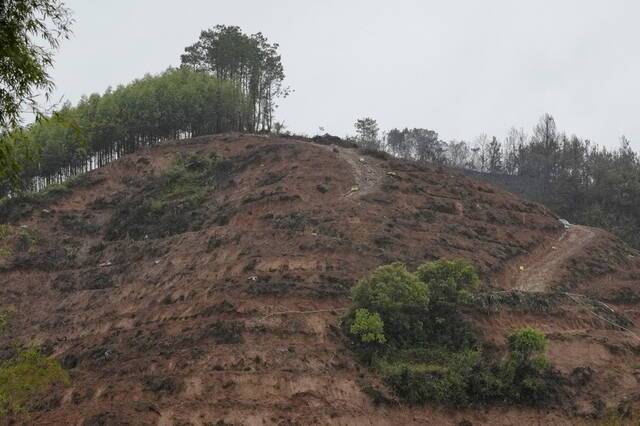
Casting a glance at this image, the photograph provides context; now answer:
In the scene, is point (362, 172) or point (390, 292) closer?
point (390, 292)

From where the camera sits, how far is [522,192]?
2416 inches

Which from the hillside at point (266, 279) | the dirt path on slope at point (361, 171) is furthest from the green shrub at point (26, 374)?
the dirt path on slope at point (361, 171)

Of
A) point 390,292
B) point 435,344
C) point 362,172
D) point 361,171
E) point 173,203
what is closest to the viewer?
point 390,292

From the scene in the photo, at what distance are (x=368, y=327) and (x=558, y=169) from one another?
45794mm

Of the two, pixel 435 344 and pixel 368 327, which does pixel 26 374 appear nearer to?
pixel 368 327

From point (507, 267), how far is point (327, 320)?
11460 millimetres

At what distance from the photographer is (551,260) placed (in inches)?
1364

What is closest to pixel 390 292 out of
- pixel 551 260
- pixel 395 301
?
pixel 395 301

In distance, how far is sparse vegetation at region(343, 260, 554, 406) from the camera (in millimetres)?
22625

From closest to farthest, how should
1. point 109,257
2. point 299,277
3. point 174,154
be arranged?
1. point 299,277
2. point 109,257
3. point 174,154

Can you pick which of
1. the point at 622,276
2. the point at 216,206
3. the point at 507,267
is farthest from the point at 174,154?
the point at 622,276

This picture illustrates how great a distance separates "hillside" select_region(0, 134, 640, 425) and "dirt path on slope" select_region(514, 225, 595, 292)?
14 centimetres

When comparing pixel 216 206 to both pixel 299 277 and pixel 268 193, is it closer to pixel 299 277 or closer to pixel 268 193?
pixel 268 193

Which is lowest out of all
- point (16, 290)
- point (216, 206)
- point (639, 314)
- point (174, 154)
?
point (639, 314)
